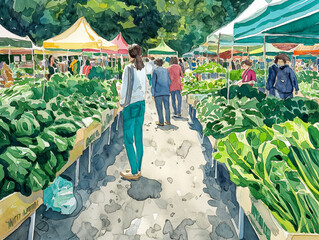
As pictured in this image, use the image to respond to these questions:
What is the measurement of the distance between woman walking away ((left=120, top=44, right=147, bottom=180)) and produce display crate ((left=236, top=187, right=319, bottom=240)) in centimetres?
215

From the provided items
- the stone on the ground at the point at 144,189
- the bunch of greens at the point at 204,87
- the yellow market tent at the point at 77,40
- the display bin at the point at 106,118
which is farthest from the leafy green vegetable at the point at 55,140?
the yellow market tent at the point at 77,40

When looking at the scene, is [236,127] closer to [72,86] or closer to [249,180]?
[249,180]

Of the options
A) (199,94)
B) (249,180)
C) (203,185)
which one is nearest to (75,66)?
(199,94)

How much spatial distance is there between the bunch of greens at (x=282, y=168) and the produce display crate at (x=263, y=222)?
0.15 feet

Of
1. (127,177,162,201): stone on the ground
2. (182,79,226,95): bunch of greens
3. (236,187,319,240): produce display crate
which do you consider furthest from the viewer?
(182,79,226,95): bunch of greens

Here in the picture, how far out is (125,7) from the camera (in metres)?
25.8

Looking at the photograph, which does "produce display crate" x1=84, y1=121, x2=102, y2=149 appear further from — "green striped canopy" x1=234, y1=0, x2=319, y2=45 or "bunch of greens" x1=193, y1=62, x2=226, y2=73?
"bunch of greens" x1=193, y1=62, x2=226, y2=73

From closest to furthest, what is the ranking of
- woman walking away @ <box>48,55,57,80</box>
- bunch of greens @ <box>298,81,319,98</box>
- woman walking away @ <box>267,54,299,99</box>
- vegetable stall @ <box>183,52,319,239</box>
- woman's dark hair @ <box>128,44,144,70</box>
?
vegetable stall @ <box>183,52,319,239</box> → woman's dark hair @ <box>128,44,144,70</box> → woman walking away @ <box>267,54,299,99</box> → bunch of greens @ <box>298,81,319,98</box> → woman walking away @ <box>48,55,57,80</box>

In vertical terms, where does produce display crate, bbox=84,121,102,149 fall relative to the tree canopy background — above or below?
below

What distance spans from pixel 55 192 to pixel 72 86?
302cm

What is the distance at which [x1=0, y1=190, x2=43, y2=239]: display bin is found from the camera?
229cm

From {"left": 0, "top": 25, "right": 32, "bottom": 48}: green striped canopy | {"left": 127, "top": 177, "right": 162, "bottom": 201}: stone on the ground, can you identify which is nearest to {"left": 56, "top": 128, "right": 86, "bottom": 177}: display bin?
{"left": 127, "top": 177, "right": 162, "bottom": 201}: stone on the ground

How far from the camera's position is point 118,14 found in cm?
2652

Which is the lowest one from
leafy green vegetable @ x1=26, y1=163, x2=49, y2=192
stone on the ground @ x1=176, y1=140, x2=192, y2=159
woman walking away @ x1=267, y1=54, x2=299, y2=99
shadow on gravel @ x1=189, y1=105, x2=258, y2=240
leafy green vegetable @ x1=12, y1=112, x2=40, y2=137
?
stone on the ground @ x1=176, y1=140, x2=192, y2=159
